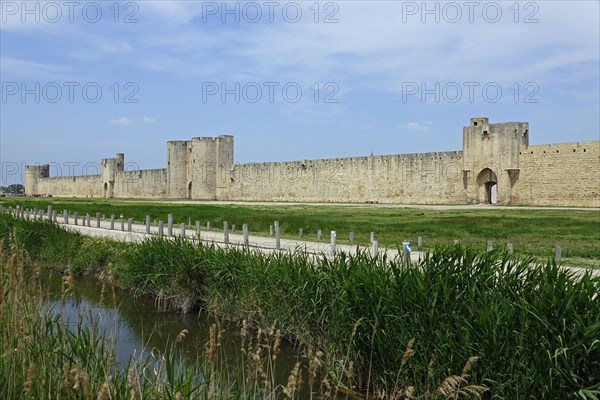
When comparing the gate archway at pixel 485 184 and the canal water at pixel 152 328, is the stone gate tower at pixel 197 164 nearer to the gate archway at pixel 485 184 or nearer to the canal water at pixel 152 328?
the gate archway at pixel 485 184

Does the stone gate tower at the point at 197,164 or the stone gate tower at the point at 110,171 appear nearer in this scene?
the stone gate tower at the point at 197,164

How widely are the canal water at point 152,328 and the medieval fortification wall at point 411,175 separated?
23.0 metres

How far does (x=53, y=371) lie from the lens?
3602 mm

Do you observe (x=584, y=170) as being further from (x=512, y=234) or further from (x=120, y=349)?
(x=120, y=349)

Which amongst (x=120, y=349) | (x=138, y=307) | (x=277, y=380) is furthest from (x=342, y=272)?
(x=138, y=307)

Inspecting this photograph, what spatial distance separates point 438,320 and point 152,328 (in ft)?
14.4

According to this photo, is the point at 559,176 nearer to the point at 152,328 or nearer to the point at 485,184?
the point at 485,184

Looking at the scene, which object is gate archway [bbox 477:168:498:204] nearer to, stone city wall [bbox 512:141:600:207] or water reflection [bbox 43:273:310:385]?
stone city wall [bbox 512:141:600:207]

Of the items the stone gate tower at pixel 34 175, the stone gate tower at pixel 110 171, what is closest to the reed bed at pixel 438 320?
the stone gate tower at pixel 110 171

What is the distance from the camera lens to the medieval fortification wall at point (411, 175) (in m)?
27.4

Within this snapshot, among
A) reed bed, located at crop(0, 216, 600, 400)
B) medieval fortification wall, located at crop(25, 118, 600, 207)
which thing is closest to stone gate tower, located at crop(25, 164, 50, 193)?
medieval fortification wall, located at crop(25, 118, 600, 207)

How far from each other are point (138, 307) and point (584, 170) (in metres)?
23.2

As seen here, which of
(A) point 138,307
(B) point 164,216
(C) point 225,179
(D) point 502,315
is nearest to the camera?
(D) point 502,315

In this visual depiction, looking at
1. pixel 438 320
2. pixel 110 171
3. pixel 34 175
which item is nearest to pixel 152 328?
pixel 438 320
